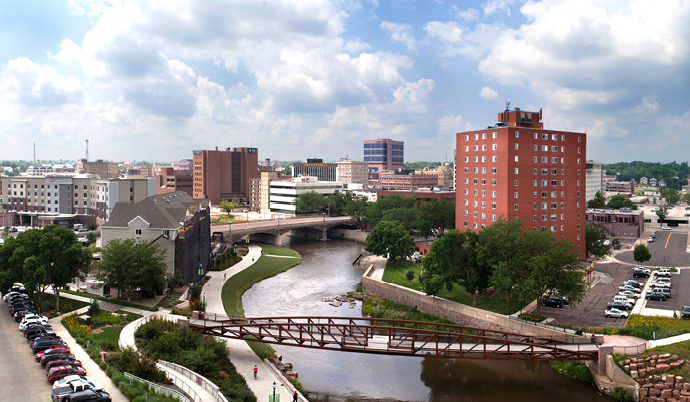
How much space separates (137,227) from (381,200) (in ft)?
230

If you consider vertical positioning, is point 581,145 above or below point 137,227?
above

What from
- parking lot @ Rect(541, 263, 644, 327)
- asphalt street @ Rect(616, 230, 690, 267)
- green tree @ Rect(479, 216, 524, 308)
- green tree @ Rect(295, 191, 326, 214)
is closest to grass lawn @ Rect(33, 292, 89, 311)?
green tree @ Rect(479, 216, 524, 308)

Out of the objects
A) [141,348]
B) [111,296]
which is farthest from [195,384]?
[111,296]

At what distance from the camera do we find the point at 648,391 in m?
35.0

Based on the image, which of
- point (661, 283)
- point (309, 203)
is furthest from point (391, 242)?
point (309, 203)

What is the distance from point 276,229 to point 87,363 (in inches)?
3072

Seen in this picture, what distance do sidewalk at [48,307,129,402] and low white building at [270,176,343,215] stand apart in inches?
4185

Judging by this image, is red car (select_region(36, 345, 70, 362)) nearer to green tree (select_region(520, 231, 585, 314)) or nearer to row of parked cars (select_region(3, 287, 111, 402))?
row of parked cars (select_region(3, 287, 111, 402))

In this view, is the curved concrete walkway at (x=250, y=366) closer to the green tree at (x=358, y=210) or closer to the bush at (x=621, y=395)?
the bush at (x=621, y=395)

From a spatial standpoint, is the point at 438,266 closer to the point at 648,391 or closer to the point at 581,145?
the point at 648,391

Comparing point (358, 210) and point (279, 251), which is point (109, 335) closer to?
point (279, 251)

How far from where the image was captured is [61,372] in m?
30.5

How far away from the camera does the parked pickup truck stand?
88.8ft

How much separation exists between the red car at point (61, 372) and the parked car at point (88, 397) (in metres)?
4.37
